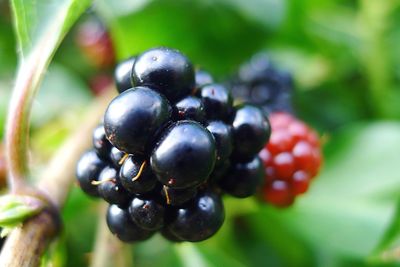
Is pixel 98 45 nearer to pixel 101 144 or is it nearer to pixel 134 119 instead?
pixel 101 144

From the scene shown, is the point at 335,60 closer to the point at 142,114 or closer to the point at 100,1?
the point at 100,1

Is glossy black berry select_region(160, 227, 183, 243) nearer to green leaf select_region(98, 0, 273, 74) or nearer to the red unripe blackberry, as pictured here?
the red unripe blackberry

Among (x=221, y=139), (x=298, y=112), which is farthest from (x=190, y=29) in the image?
(x=221, y=139)

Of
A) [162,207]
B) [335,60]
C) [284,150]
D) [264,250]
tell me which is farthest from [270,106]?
[162,207]

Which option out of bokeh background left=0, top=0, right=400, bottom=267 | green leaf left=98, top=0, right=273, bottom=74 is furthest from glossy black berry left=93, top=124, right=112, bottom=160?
green leaf left=98, top=0, right=273, bottom=74

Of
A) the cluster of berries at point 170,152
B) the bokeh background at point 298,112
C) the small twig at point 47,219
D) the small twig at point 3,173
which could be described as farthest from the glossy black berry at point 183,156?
the small twig at point 3,173

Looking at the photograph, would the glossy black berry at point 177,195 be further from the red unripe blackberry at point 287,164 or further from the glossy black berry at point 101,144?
the red unripe blackberry at point 287,164
